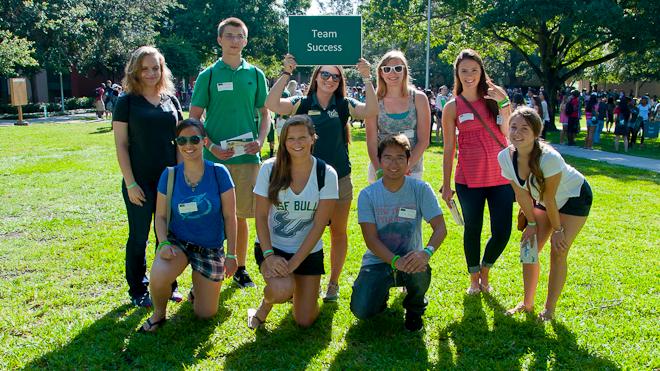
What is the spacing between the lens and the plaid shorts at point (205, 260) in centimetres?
392

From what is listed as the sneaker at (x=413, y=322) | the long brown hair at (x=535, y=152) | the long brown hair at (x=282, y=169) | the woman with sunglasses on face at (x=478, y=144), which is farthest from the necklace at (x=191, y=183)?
the long brown hair at (x=535, y=152)

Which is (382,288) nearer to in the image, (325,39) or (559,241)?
(559,241)

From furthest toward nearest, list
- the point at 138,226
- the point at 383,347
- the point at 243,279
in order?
1. the point at 243,279
2. the point at 138,226
3. the point at 383,347

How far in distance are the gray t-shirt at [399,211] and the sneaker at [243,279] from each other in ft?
4.62

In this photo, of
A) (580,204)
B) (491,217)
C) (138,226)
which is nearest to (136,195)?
(138,226)

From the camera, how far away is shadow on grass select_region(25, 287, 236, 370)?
3457 mm

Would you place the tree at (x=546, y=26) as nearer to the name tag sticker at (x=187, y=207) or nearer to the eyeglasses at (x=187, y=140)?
the eyeglasses at (x=187, y=140)

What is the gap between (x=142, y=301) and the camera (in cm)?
435

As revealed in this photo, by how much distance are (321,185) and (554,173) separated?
1581mm

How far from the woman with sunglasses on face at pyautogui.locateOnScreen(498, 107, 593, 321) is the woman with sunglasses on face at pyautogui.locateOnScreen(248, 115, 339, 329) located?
1.28 metres

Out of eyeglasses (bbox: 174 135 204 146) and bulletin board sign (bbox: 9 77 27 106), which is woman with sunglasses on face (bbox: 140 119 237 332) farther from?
bulletin board sign (bbox: 9 77 27 106)

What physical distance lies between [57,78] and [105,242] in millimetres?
44254

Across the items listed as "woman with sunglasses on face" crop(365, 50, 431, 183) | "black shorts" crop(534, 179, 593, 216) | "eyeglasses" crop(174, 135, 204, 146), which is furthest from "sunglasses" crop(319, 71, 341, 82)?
"black shorts" crop(534, 179, 593, 216)

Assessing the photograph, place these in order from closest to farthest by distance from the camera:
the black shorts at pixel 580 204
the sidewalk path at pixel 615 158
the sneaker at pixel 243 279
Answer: the black shorts at pixel 580 204, the sneaker at pixel 243 279, the sidewalk path at pixel 615 158
